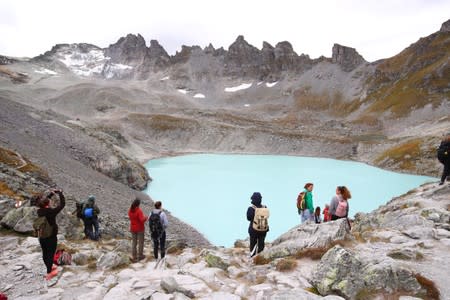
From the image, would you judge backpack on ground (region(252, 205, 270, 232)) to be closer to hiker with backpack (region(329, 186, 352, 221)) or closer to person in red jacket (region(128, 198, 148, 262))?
hiker with backpack (region(329, 186, 352, 221))

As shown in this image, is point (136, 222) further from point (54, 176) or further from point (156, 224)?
point (54, 176)

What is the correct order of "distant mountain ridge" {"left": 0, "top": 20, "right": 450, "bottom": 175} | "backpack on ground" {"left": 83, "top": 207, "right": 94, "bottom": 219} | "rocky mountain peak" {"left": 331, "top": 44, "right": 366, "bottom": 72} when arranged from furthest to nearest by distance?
"rocky mountain peak" {"left": 331, "top": 44, "right": 366, "bottom": 72} → "distant mountain ridge" {"left": 0, "top": 20, "right": 450, "bottom": 175} → "backpack on ground" {"left": 83, "top": 207, "right": 94, "bottom": 219}

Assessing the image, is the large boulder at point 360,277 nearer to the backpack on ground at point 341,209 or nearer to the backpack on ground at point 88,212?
the backpack on ground at point 341,209

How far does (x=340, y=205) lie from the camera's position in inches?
591

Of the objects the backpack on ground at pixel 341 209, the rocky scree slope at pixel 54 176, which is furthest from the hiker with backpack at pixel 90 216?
the backpack on ground at pixel 341 209

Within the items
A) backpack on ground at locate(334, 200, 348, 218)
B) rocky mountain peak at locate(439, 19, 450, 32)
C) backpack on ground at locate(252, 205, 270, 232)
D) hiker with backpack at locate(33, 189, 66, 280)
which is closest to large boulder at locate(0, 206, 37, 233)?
hiker with backpack at locate(33, 189, 66, 280)

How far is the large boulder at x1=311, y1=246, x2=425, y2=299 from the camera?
898cm

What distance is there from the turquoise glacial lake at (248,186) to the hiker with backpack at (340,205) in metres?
15.4

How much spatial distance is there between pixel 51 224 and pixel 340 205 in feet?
39.2

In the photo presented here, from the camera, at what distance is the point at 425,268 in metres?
10.6

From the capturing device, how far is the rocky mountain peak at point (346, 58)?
193 metres

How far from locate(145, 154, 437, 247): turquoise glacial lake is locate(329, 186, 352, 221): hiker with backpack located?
606 inches

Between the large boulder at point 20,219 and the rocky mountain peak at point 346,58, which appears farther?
the rocky mountain peak at point 346,58

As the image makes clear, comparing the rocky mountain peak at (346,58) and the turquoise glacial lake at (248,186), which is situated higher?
the rocky mountain peak at (346,58)
